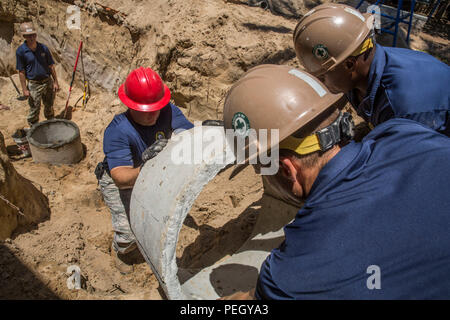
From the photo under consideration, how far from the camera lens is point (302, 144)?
1.77 meters

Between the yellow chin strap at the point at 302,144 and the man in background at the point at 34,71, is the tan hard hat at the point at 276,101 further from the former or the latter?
the man in background at the point at 34,71

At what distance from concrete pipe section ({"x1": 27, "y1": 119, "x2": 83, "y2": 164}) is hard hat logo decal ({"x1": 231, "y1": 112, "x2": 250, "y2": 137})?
15.7ft

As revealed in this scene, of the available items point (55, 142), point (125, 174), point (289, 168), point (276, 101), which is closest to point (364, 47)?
point (276, 101)

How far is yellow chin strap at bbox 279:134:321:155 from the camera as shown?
175 centimetres

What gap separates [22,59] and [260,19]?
4834mm

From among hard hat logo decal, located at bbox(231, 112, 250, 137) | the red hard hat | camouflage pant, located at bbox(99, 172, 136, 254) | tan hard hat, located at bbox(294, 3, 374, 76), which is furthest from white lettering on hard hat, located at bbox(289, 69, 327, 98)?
camouflage pant, located at bbox(99, 172, 136, 254)

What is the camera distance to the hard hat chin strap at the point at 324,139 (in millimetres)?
1738

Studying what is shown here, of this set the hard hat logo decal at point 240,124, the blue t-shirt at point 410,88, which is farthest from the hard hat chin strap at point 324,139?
the blue t-shirt at point 410,88

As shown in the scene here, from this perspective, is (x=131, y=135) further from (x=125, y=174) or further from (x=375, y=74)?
(x=375, y=74)

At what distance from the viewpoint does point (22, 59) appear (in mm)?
6379

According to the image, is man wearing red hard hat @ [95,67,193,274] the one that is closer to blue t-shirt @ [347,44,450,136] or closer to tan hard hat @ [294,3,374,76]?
tan hard hat @ [294,3,374,76]

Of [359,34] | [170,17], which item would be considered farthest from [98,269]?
[170,17]
